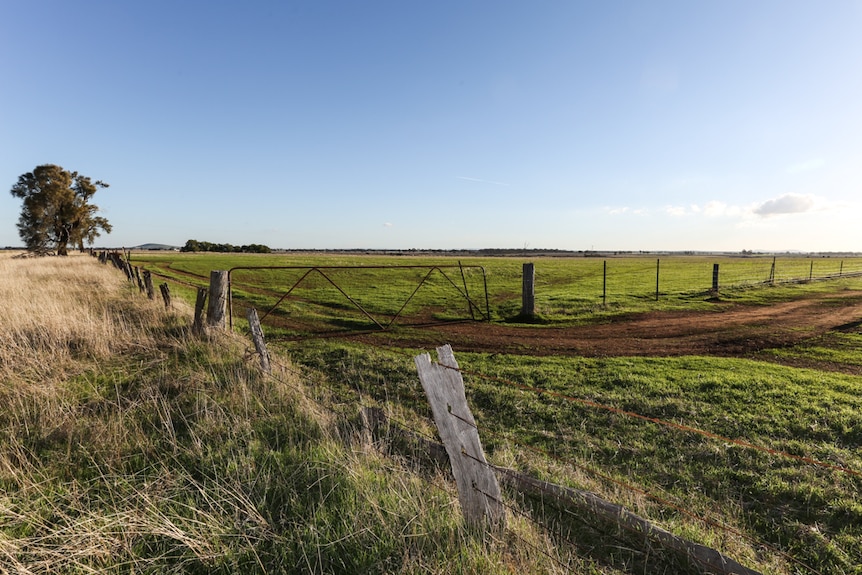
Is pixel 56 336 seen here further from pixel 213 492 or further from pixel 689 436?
pixel 689 436

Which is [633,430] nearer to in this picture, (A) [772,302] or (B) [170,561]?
(B) [170,561]

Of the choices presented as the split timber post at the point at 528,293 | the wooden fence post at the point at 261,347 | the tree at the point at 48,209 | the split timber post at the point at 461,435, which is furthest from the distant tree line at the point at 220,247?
the split timber post at the point at 461,435

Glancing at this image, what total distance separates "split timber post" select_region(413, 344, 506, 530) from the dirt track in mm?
8323

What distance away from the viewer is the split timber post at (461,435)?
116 inches

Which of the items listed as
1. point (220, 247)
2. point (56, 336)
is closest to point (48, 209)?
point (56, 336)

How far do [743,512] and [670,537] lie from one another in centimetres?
179

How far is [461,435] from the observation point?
299 cm

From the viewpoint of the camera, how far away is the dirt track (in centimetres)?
1141

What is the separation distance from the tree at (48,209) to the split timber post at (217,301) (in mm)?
59766

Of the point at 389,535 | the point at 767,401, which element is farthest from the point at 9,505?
the point at 767,401

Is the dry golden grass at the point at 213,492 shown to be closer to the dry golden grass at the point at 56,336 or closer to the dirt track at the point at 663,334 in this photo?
the dry golden grass at the point at 56,336

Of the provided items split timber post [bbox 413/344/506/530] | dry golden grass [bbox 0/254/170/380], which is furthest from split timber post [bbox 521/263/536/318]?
split timber post [bbox 413/344/506/530]

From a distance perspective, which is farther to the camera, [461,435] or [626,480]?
[626,480]

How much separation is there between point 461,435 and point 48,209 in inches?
2786
